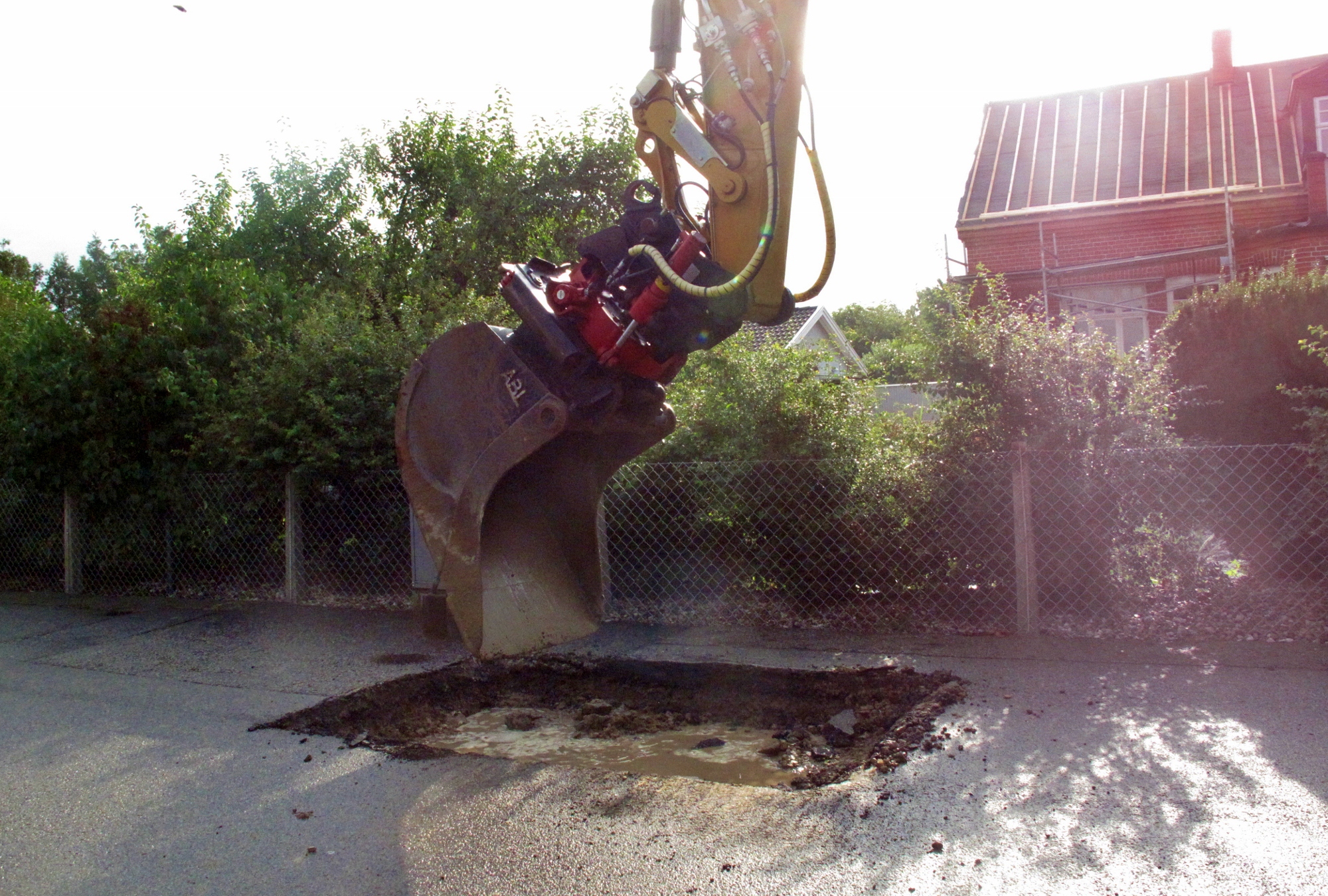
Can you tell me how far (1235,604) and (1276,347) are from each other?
3.03m

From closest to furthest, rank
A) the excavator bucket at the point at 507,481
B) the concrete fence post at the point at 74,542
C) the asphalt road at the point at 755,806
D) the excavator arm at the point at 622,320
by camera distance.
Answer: the asphalt road at the point at 755,806 < the excavator arm at the point at 622,320 < the excavator bucket at the point at 507,481 < the concrete fence post at the point at 74,542

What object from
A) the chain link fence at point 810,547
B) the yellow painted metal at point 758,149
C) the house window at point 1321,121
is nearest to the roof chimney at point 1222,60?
the house window at point 1321,121

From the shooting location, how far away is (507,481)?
4.76 metres

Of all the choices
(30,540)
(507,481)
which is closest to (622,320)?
(507,481)

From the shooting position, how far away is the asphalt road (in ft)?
10.4

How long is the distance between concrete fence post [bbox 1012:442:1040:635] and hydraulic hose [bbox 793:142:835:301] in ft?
7.10

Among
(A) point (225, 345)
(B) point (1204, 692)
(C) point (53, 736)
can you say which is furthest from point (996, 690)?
(A) point (225, 345)

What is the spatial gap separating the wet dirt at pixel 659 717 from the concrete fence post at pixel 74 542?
19.4ft

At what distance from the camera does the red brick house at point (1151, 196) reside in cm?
1634

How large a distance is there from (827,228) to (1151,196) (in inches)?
571

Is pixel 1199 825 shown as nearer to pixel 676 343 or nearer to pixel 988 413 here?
pixel 676 343

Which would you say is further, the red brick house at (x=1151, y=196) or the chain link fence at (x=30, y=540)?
the red brick house at (x=1151, y=196)

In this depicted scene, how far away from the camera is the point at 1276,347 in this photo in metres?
8.05

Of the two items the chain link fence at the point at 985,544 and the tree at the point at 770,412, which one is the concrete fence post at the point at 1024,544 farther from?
the tree at the point at 770,412
